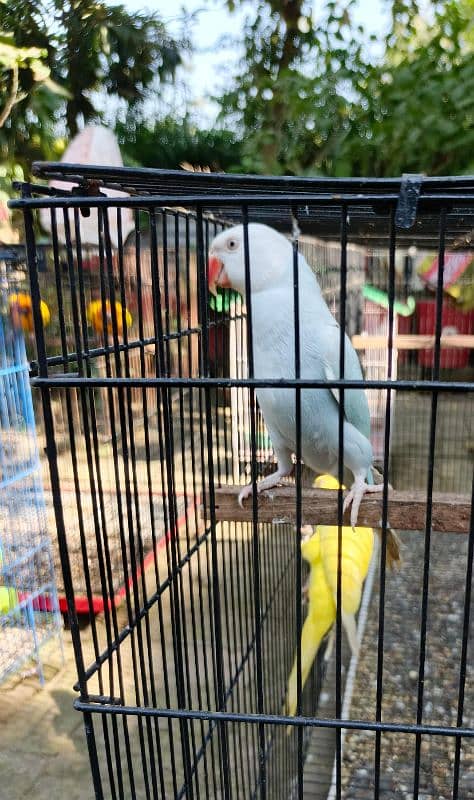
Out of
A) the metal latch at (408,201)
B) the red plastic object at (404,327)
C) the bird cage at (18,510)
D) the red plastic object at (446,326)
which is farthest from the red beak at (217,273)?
the red plastic object at (404,327)

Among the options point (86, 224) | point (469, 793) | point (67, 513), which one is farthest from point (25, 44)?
point (469, 793)

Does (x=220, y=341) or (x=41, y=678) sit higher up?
(x=220, y=341)

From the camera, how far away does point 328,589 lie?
159cm

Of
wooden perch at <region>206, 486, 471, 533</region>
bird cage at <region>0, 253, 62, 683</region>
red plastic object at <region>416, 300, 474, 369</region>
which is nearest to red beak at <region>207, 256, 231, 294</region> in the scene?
wooden perch at <region>206, 486, 471, 533</region>

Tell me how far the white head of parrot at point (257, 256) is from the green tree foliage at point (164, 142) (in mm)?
4266

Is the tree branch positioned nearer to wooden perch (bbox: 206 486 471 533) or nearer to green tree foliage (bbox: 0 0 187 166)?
green tree foliage (bbox: 0 0 187 166)

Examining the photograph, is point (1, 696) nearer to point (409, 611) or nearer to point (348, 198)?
point (409, 611)

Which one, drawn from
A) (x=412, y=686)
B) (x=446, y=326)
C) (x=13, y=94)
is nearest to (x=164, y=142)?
(x=13, y=94)

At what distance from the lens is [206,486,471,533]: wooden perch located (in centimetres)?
90

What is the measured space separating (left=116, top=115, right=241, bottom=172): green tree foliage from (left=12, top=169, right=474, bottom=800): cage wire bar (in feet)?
6.48

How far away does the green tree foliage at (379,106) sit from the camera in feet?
7.49

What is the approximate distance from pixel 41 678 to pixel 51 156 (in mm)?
3185

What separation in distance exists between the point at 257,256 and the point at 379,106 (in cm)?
185

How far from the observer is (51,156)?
3.88 m
